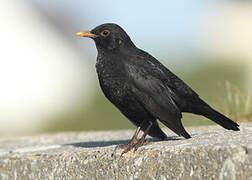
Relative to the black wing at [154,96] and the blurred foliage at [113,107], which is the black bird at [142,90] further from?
the blurred foliage at [113,107]

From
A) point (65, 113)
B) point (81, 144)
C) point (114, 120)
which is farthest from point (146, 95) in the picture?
point (65, 113)

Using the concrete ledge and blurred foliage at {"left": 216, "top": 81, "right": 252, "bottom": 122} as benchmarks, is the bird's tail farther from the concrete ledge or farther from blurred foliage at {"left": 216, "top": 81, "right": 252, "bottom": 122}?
blurred foliage at {"left": 216, "top": 81, "right": 252, "bottom": 122}

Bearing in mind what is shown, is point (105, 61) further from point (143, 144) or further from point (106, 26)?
point (143, 144)

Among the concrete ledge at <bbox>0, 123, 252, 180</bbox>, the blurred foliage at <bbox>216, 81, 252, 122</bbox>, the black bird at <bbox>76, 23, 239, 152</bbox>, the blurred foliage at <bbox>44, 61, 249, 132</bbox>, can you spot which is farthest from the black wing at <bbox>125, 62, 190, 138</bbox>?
the blurred foliage at <bbox>44, 61, 249, 132</bbox>

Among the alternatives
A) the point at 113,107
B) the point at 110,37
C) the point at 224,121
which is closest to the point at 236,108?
the point at 224,121

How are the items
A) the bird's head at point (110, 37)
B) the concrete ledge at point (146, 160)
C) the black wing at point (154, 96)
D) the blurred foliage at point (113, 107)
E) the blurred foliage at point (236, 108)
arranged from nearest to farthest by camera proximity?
1. the concrete ledge at point (146, 160)
2. the black wing at point (154, 96)
3. the bird's head at point (110, 37)
4. the blurred foliage at point (236, 108)
5. the blurred foliage at point (113, 107)

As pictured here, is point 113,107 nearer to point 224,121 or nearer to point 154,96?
point 224,121

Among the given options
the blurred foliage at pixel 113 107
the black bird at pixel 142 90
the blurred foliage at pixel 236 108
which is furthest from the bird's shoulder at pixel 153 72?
the blurred foliage at pixel 113 107
